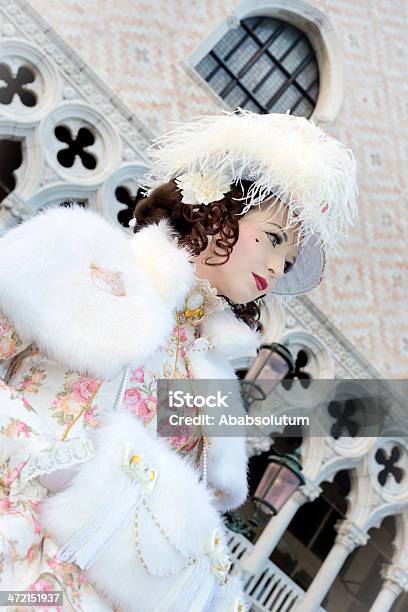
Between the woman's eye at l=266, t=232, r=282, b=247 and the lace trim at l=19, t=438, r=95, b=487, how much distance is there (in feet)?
2.10

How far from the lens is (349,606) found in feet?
21.8

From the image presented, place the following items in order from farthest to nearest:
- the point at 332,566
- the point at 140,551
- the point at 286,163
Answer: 1. the point at 332,566
2. the point at 286,163
3. the point at 140,551

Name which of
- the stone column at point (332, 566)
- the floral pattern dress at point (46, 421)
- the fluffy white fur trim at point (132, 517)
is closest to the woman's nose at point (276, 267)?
the floral pattern dress at point (46, 421)

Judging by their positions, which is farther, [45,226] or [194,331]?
[194,331]

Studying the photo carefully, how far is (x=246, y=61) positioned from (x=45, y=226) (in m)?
4.71

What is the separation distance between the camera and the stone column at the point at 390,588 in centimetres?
524

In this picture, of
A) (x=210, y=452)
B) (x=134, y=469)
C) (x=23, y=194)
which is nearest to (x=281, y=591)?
(x=23, y=194)

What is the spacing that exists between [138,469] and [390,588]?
4.43m

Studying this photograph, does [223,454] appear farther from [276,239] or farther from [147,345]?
[276,239]

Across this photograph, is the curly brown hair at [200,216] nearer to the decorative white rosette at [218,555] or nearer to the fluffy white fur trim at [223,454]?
the fluffy white fur trim at [223,454]

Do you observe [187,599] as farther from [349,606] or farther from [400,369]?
[349,606]

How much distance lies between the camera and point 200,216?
1.71 meters

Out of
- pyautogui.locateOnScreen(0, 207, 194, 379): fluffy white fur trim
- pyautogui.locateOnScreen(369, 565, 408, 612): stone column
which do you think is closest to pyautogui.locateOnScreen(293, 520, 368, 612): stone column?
pyautogui.locateOnScreen(369, 565, 408, 612): stone column

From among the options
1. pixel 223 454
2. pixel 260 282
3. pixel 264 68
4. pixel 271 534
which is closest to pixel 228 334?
pixel 260 282
